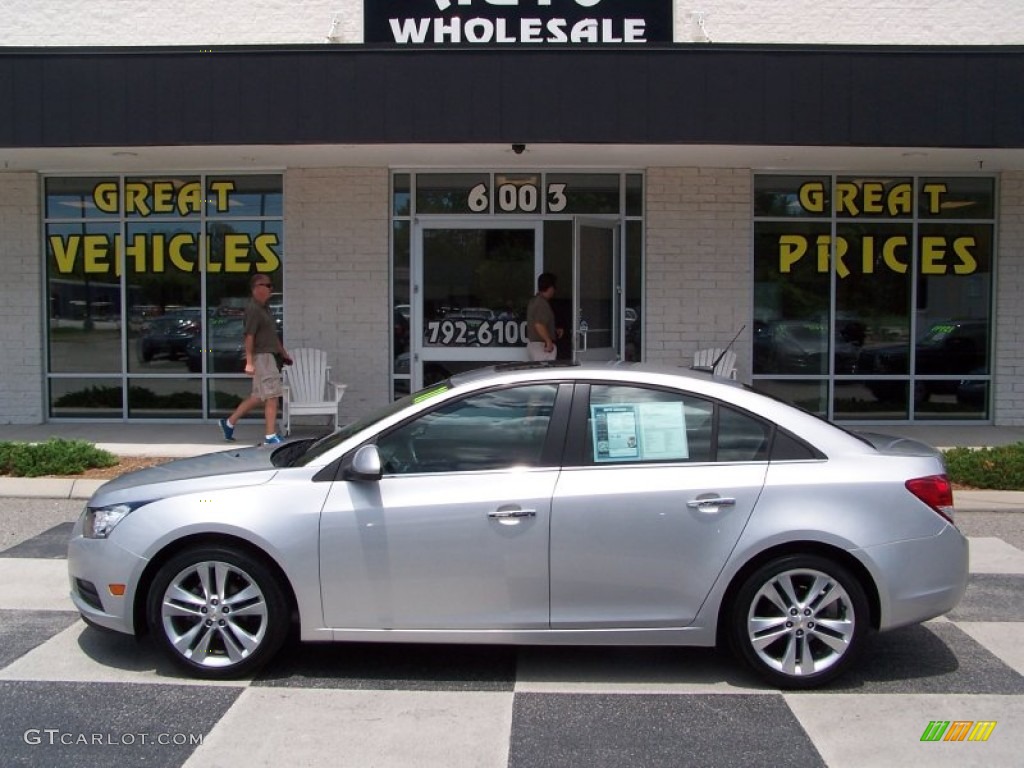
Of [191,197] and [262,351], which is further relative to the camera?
[191,197]

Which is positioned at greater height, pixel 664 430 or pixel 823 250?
pixel 823 250

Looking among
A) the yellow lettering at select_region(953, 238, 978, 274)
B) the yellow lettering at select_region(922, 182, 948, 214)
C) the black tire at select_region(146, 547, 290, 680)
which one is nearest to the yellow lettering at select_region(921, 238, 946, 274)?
the yellow lettering at select_region(953, 238, 978, 274)

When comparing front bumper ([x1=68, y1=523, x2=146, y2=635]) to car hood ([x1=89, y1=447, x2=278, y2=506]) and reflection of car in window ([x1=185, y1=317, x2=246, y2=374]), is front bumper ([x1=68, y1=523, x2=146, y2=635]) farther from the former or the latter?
reflection of car in window ([x1=185, y1=317, x2=246, y2=374])

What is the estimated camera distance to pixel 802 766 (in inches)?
163

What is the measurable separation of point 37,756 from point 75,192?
34.4 ft

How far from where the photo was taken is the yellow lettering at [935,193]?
1299 cm

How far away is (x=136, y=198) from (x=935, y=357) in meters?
10.4

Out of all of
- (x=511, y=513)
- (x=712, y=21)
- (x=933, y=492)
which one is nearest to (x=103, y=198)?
(x=712, y=21)

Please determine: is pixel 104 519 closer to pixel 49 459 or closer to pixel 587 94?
pixel 49 459

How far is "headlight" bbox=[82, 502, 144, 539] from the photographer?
502cm

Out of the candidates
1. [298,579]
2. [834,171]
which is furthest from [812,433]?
[834,171]

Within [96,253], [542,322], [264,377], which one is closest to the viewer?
[264,377]

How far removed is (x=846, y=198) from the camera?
512 inches

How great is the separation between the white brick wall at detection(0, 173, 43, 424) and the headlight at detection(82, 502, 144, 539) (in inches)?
356
